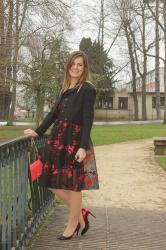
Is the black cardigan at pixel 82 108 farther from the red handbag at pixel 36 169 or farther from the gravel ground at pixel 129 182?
the gravel ground at pixel 129 182

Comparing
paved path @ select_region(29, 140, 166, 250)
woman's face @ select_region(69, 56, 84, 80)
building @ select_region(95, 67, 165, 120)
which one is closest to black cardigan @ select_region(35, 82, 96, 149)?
woman's face @ select_region(69, 56, 84, 80)

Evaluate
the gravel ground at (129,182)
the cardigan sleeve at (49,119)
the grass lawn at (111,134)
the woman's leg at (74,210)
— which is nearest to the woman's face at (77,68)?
the cardigan sleeve at (49,119)

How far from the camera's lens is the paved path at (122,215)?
203 inches

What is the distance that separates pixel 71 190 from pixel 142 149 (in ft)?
45.6

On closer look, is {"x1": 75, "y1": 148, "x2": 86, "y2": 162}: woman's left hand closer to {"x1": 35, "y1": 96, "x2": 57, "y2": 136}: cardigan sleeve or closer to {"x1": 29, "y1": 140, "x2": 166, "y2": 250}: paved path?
{"x1": 35, "y1": 96, "x2": 57, "y2": 136}: cardigan sleeve

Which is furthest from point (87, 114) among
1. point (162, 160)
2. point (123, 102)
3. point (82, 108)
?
point (123, 102)

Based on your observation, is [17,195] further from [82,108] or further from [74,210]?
[82,108]

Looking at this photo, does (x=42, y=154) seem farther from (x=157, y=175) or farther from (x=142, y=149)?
(x=142, y=149)

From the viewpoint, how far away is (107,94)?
2352 inches

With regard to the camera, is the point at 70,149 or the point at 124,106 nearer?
the point at 70,149

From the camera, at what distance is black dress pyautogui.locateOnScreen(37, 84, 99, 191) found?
4828 millimetres

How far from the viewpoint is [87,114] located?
189 inches

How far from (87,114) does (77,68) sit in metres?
0.49

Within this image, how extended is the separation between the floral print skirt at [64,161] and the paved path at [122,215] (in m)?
0.64
